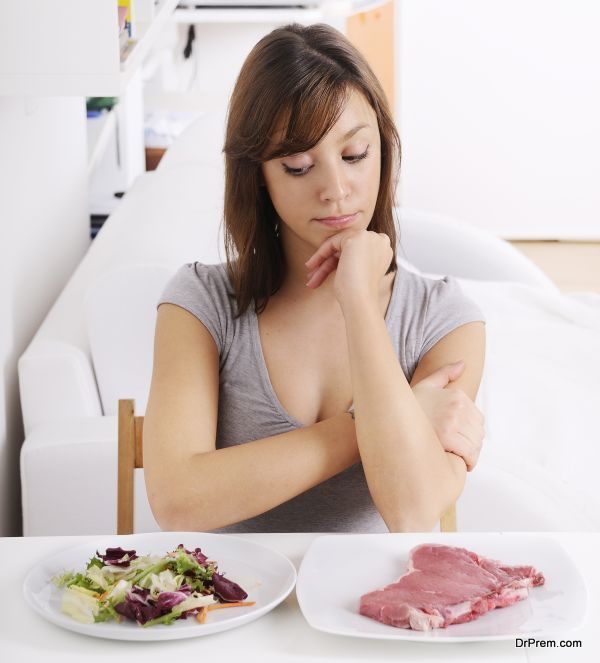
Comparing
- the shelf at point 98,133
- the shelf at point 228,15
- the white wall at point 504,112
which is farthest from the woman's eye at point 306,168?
the white wall at point 504,112

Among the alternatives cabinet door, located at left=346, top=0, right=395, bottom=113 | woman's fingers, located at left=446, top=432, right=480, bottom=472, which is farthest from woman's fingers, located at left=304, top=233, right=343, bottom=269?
cabinet door, located at left=346, top=0, right=395, bottom=113

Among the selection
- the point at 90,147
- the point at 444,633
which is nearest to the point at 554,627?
the point at 444,633

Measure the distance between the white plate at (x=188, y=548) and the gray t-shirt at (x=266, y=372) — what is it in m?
0.33

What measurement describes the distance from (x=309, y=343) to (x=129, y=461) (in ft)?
0.87

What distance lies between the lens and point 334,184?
1.20 meters

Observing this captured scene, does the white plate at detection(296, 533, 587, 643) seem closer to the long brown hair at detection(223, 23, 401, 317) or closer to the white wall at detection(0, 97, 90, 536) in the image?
the long brown hair at detection(223, 23, 401, 317)

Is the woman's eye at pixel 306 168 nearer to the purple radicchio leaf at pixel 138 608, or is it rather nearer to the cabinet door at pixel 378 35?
the purple radicchio leaf at pixel 138 608

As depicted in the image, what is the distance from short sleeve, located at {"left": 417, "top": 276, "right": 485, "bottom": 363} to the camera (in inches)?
52.5

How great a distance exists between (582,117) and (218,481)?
16.3 feet

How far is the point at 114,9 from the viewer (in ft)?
4.74

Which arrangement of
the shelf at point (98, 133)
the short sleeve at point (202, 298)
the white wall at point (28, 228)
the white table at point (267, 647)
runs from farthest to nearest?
the shelf at point (98, 133) → the white wall at point (28, 228) → the short sleeve at point (202, 298) → the white table at point (267, 647)

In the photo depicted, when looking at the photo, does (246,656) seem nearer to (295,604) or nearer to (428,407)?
(295,604)

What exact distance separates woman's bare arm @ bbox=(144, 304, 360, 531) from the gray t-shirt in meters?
0.09

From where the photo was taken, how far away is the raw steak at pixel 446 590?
0.82 meters
